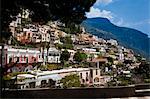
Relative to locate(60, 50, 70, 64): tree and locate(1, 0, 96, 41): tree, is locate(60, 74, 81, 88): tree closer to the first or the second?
locate(1, 0, 96, 41): tree

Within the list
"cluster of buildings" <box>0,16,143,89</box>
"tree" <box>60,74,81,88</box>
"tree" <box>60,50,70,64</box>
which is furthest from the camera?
"tree" <box>60,50,70,64</box>

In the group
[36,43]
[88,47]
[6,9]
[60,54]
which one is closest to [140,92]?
[6,9]

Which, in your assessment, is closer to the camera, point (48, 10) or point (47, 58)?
point (48, 10)

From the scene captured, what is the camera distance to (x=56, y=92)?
22.6 feet

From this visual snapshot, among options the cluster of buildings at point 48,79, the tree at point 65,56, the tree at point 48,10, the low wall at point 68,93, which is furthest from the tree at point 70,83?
the tree at point 65,56

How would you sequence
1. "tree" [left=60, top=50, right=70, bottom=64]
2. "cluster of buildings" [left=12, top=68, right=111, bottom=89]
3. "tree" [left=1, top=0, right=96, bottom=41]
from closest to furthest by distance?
"tree" [left=1, top=0, right=96, bottom=41] → "cluster of buildings" [left=12, top=68, right=111, bottom=89] → "tree" [left=60, top=50, right=70, bottom=64]

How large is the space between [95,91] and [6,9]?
237 centimetres

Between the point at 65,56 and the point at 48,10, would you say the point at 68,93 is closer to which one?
the point at 48,10

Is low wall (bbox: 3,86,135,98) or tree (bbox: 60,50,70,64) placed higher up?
tree (bbox: 60,50,70,64)

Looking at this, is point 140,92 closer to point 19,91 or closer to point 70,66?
point 19,91

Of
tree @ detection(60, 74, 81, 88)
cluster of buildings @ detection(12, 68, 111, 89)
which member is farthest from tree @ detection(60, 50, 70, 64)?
tree @ detection(60, 74, 81, 88)

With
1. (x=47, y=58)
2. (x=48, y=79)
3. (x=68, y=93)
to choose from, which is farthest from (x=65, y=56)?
(x=68, y=93)

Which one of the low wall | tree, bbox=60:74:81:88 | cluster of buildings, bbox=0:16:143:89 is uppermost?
cluster of buildings, bbox=0:16:143:89

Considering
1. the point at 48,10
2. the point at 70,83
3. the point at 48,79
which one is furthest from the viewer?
the point at 48,79
